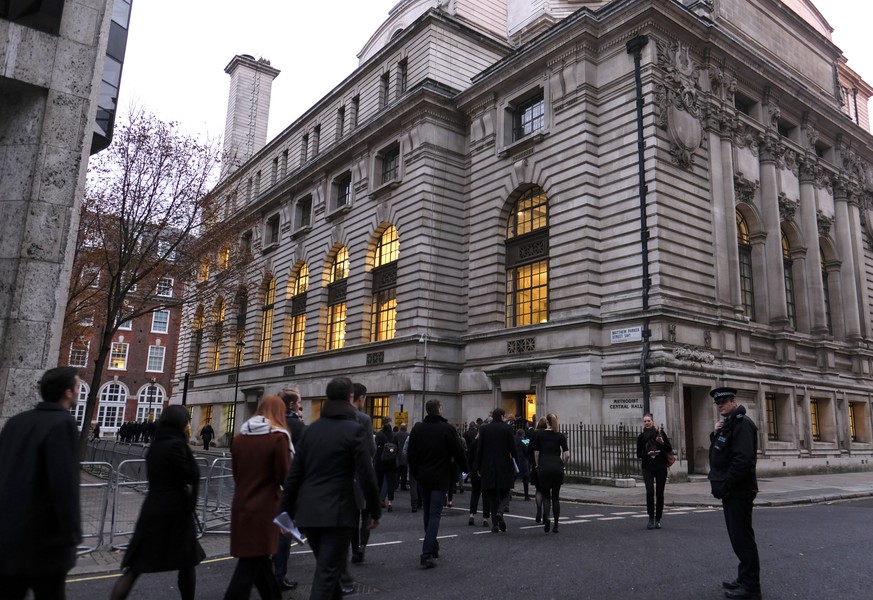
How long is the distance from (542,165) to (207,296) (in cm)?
1467

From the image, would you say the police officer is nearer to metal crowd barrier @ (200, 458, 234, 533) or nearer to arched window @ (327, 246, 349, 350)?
metal crowd barrier @ (200, 458, 234, 533)

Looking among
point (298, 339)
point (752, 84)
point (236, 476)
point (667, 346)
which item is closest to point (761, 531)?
point (236, 476)

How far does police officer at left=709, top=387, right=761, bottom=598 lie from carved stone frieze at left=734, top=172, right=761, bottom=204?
21731mm

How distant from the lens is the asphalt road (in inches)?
273

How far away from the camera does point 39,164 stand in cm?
1055

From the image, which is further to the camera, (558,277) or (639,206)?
(558,277)

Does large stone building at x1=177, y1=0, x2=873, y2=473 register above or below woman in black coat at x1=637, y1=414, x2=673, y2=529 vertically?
above

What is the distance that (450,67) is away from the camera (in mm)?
32281

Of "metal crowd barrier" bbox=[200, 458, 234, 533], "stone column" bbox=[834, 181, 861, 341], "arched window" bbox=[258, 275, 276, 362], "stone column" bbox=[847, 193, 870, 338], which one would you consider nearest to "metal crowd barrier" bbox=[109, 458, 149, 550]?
"metal crowd barrier" bbox=[200, 458, 234, 533]

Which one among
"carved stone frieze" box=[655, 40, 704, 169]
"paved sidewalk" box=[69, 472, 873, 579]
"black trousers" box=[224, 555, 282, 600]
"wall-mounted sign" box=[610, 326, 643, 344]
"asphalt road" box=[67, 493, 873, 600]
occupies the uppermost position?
"carved stone frieze" box=[655, 40, 704, 169]

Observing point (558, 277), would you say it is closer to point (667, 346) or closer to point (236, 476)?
point (667, 346)

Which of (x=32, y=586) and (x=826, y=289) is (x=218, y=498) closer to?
(x=32, y=586)

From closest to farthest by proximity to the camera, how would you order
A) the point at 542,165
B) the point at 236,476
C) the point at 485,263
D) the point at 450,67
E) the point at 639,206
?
the point at 236,476
the point at 639,206
the point at 542,165
the point at 485,263
the point at 450,67

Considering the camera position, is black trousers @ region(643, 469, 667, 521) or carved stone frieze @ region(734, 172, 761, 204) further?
carved stone frieze @ region(734, 172, 761, 204)
